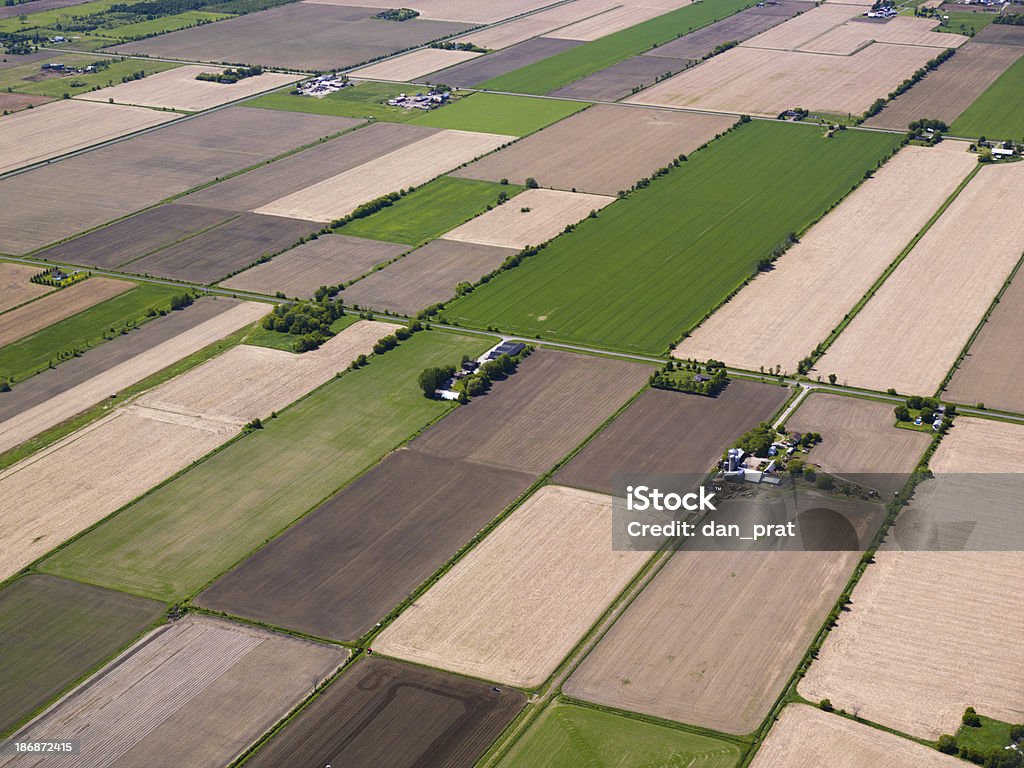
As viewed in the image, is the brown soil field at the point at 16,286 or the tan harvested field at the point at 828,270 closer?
the tan harvested field at the point at 828,270

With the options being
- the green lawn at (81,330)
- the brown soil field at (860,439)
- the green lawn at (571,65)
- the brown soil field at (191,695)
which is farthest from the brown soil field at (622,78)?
the brown soil field at (191,695)

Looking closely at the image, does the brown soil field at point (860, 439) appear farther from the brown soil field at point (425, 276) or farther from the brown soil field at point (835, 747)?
the brown soil field at point (425, 276)

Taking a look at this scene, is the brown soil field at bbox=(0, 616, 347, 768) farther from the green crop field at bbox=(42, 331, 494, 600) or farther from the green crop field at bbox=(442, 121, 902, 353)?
the green crop field at bbox=(442, 121, 902, 353)

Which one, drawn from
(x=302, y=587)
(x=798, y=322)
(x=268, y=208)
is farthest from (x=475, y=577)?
(x=268, y=208)

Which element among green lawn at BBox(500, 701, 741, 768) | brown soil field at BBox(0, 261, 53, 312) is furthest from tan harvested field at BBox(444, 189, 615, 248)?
green lawn at BBox(500, 701, 741, 768)

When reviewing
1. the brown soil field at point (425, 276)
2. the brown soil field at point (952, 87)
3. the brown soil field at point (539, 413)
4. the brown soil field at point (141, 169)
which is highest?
the brown soil field at point (141, 169)

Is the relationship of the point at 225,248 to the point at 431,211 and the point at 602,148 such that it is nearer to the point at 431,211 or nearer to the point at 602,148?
the point at 431,211
